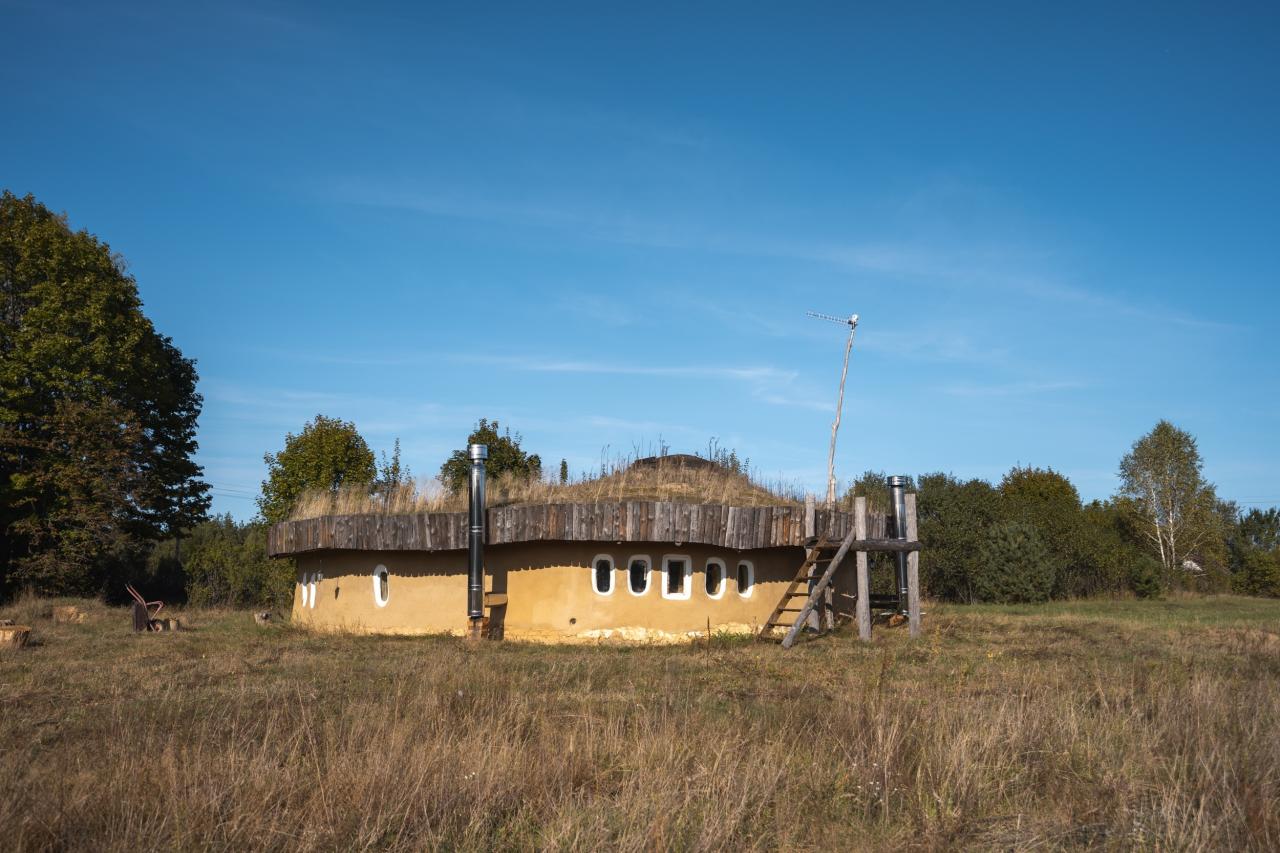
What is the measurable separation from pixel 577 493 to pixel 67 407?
18968 mm

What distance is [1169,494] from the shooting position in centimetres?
5878

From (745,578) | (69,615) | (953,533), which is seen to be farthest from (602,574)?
(953,533)

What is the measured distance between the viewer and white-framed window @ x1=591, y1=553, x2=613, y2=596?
19297 millimetres

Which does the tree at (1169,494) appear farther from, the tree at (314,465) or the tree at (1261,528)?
the tree at (314,465)

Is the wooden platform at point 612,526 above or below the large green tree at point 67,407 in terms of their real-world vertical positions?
below

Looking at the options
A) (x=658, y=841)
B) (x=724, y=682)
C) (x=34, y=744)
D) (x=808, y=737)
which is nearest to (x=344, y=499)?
(x=724, y=682)

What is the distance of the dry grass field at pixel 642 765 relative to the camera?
5.71m

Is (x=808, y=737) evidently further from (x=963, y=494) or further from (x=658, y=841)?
(x=963, y=494)

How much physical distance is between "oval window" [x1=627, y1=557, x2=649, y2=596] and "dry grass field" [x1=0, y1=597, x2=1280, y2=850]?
7.46 m

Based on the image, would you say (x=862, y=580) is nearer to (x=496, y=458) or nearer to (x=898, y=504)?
(x=898, y=504)

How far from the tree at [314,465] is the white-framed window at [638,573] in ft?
74.9

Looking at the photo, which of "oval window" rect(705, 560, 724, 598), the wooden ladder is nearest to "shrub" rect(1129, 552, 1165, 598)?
the wooden ladder

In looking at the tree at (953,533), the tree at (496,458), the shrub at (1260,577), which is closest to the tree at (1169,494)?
the shrub at (1260,577)

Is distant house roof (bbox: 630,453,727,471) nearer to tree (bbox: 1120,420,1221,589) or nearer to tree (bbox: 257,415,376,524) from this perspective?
tree (bbox: 257,415,376,524)
